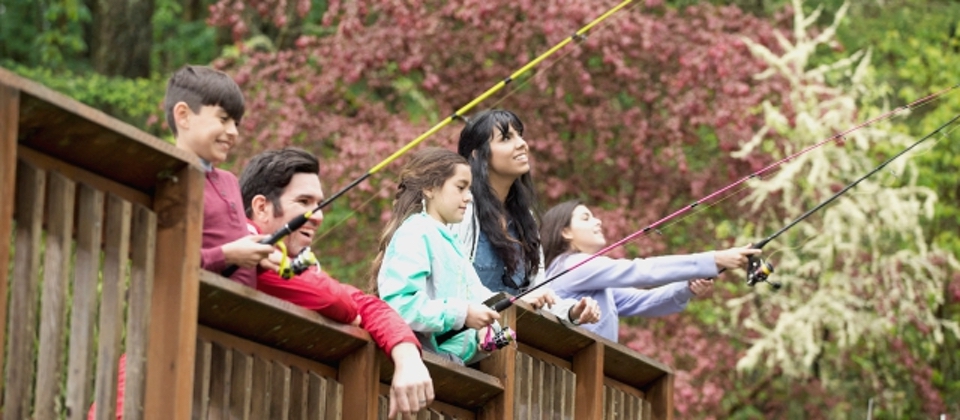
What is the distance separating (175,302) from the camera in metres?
3.86

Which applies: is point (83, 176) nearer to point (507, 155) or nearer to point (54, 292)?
point (54, 292)

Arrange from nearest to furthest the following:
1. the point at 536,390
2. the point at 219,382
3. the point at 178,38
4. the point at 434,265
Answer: the point at 219,382
the point at 434,265
the point at 536,390
the point at 178,38

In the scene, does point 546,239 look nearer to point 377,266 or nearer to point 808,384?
point 377,266

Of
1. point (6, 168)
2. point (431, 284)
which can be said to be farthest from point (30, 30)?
point (6, 168)

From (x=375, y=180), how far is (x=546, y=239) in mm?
6638

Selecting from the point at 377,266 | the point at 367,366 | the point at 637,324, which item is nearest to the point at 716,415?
the point at 637,324

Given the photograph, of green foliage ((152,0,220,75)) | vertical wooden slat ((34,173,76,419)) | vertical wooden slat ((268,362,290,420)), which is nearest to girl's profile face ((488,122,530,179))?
vertical wooden slat ((268,362,290,420))

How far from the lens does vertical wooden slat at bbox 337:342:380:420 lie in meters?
4.79

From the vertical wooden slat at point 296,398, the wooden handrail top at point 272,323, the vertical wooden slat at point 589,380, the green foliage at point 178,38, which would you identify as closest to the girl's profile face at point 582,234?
the vertical wooden slat at point 589,380

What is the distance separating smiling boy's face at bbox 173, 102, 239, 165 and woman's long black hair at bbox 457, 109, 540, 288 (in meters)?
1.87

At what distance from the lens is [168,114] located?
191 inches

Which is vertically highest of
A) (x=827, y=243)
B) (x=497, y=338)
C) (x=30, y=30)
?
(x=30, y=30)

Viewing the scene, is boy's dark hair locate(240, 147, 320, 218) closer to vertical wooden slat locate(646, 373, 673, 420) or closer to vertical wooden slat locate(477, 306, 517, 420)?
vertical wooden slat locate(477, 306, 517, 420)

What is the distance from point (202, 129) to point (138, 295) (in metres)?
1.00
